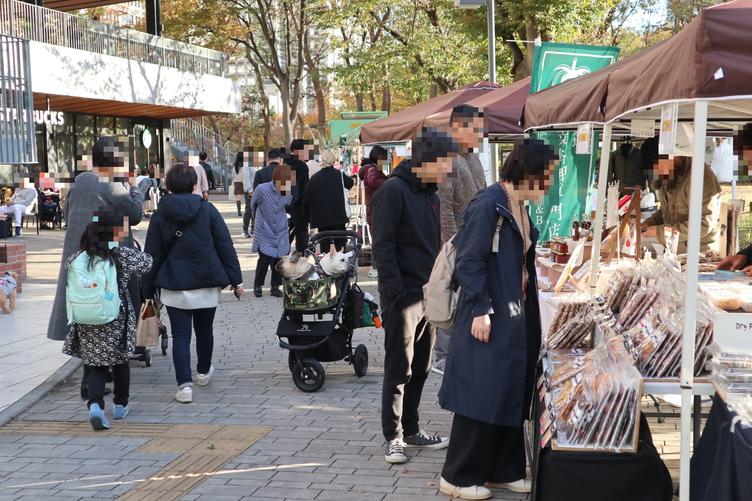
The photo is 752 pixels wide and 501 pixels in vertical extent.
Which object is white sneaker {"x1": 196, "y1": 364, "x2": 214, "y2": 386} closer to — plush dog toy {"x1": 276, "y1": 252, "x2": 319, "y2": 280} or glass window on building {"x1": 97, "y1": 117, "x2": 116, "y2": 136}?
plush dog toy {"x1": 276, "y1": 252, "x2": 319, "y2": 280}

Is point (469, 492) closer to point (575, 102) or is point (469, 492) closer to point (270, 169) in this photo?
point (575, 102)

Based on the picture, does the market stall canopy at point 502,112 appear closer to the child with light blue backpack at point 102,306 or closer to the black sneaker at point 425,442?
the child with light blue backpack at point 102,306

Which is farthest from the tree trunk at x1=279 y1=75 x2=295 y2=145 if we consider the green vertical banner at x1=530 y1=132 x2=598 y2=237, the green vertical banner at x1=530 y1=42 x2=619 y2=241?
the green vertical banner at x1=530 y1=132 x2=598 y2=237

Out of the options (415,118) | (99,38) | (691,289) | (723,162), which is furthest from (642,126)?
(99,38)

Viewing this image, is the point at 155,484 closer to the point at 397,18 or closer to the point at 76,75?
the point at 76,75

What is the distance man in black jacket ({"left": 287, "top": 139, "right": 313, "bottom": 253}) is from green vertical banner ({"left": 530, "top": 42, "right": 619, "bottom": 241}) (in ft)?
10.6

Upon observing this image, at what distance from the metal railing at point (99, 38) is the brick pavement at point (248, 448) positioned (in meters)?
18.2

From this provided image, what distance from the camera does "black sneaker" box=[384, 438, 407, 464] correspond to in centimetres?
524

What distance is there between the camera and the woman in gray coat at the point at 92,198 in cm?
686

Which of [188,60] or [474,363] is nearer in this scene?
[474,363]

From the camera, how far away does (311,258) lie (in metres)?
7.38

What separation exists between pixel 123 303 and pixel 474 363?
2.91 m

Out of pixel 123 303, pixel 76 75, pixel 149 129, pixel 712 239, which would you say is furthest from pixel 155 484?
pixel 149 129

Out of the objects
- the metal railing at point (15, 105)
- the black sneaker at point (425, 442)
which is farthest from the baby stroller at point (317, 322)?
the metal railing at point (15, 105)
